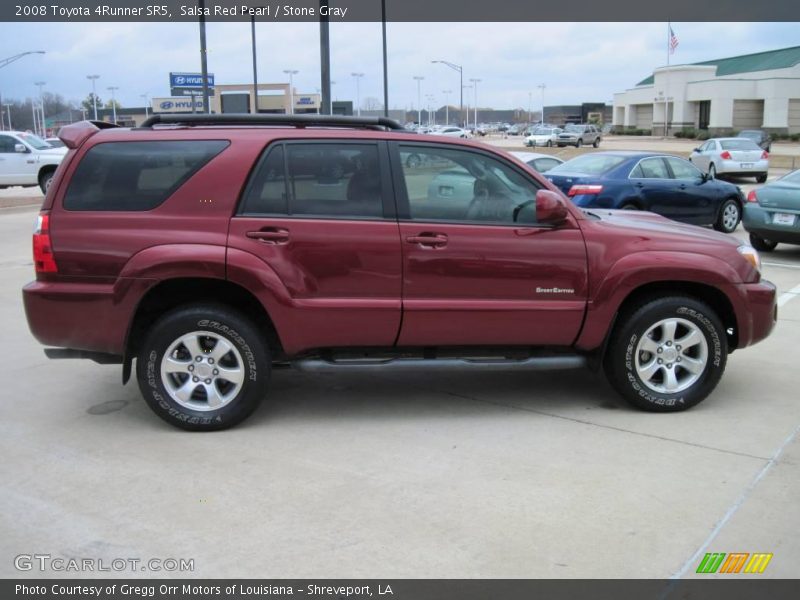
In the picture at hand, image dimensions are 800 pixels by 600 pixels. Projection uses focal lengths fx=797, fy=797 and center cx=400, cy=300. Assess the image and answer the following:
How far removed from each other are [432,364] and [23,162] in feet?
70.5

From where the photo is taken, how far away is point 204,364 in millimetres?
4914

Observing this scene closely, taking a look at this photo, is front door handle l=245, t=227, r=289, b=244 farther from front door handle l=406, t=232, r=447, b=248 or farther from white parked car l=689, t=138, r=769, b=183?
white parked car l=689, t=138, r=769, b=183

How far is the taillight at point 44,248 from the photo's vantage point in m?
4.84

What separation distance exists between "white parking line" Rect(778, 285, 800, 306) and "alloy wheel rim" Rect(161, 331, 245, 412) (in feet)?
21.2

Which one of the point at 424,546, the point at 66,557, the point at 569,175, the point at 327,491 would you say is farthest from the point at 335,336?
the point at 569,175

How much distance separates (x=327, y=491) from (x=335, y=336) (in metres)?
1.12

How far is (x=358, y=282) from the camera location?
4.92m

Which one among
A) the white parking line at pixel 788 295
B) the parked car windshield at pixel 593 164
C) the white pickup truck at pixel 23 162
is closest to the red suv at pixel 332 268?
the white parking line at pixel 788 295

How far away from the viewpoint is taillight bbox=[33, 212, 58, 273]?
4836 millimetres

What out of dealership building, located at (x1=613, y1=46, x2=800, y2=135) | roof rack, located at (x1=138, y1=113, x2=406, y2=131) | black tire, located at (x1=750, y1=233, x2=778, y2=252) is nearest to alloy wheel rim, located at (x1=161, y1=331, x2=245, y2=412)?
roof rack, located at (x1=138, y1=113, x2=406, y2=131)

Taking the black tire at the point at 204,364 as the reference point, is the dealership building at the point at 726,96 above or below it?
above

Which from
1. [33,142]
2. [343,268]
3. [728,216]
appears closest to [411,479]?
[343,268]

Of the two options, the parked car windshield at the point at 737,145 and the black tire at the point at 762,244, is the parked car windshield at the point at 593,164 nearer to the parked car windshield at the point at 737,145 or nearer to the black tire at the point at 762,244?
the black tire at the point at 762,244

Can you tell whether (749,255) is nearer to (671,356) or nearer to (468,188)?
(671,356)
